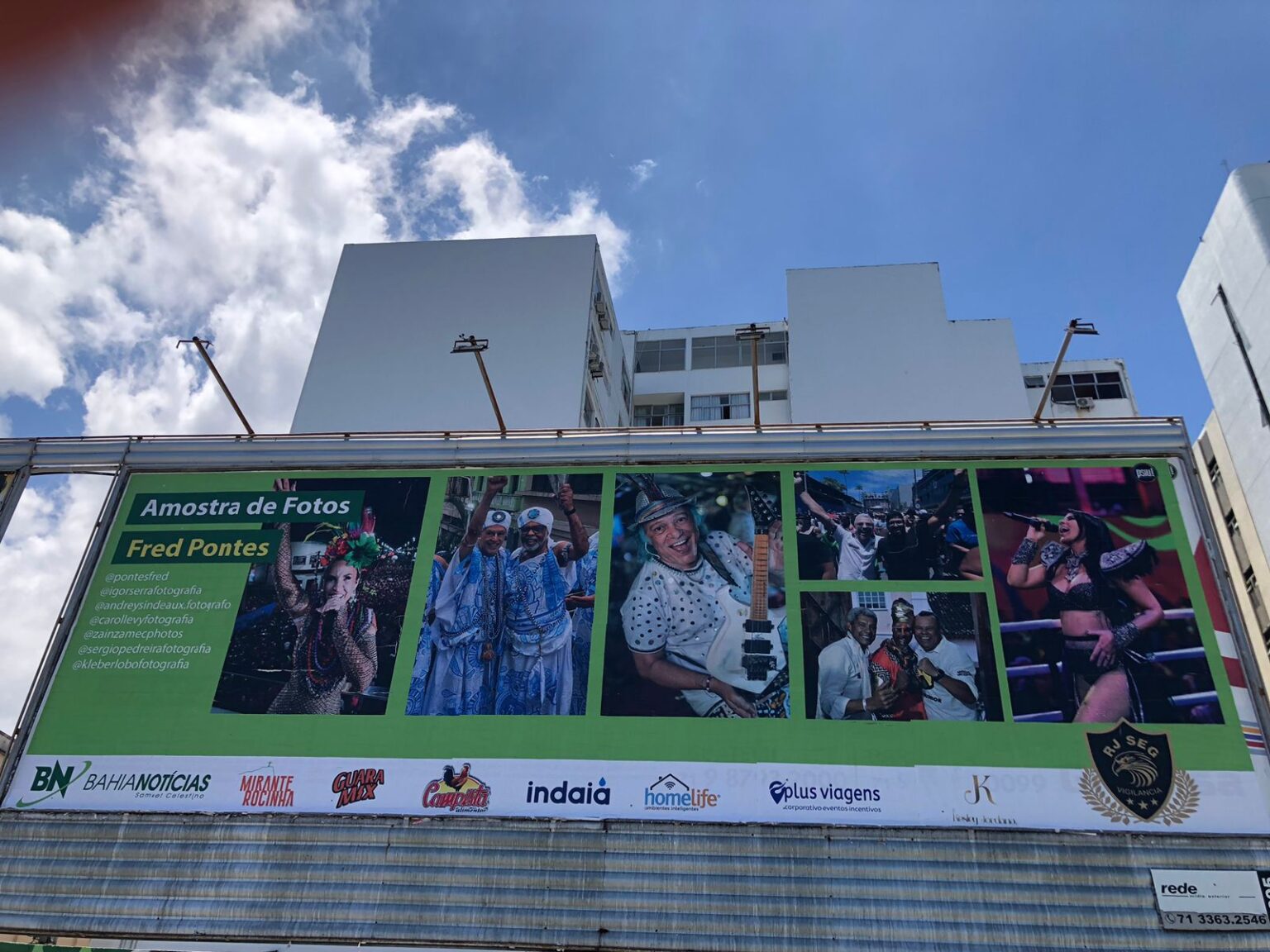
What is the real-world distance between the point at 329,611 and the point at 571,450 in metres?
4.77

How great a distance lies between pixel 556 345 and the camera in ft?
89.5

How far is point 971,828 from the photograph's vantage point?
12.0 metres

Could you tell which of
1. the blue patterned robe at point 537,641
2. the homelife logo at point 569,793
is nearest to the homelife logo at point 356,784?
the blue patterned robe at point 537,641

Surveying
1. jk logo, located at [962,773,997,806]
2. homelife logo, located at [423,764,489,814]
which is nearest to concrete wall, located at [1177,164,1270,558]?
jk logo, located at [962,773,997,806]

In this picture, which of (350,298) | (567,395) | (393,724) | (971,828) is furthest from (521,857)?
(350,298)

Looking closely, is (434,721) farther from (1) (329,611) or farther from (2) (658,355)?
(2) (658,355)

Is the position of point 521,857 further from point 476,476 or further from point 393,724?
point 476,476

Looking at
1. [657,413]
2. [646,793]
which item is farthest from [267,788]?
[657,413]

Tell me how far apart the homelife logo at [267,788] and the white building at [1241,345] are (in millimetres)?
18634

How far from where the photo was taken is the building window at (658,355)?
1449 inches

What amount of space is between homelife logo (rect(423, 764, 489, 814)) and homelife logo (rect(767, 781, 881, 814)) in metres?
4.04

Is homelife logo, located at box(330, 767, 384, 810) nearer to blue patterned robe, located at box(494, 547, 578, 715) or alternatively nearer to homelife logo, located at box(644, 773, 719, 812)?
blue patterned robe, located at box(494, 547, 578, 715)

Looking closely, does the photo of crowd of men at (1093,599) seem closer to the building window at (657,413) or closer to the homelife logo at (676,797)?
the homelife logo at (676,797)

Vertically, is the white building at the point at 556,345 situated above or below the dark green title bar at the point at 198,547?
above
